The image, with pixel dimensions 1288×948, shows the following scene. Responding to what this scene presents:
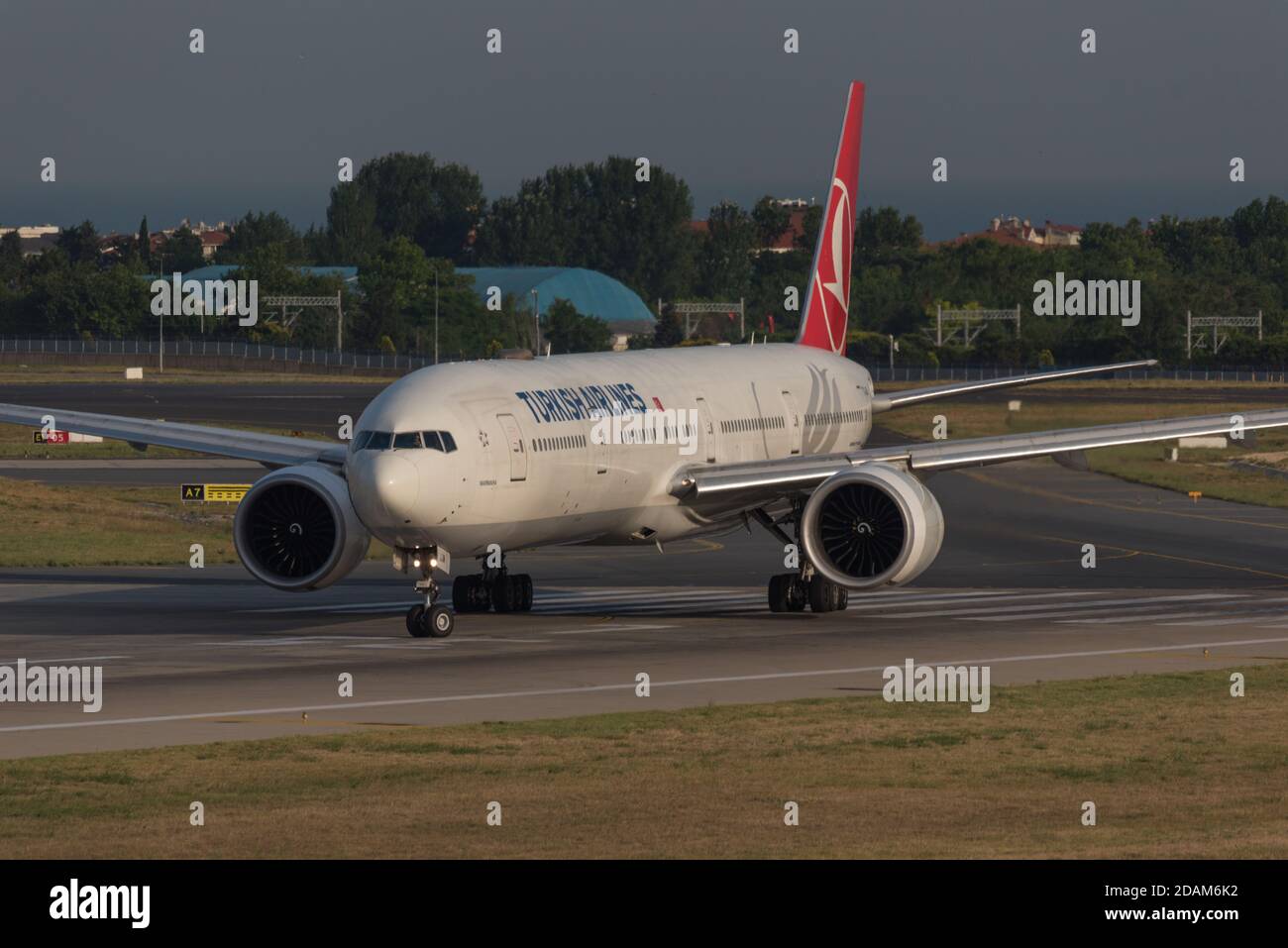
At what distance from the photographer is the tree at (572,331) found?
18500 centimetres

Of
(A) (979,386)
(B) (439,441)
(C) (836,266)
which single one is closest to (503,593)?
(B) (439,441)

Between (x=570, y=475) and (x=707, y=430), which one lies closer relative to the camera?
(x=570, y=475)

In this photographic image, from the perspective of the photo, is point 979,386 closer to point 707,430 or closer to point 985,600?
point 985,600

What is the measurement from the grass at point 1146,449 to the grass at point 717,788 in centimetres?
3394

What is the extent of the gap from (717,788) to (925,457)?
19469mm

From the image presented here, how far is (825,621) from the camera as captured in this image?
130ft

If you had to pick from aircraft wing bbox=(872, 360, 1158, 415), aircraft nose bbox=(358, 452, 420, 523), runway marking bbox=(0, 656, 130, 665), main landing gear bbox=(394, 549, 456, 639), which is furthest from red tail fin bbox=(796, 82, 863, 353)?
runway marking bbox=(0, 656, 130, 665)

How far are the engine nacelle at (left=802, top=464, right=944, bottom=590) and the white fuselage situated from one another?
3887 millimetres

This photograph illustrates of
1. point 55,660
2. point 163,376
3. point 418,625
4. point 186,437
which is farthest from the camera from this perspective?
point 163,376

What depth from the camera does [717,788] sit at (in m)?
21.5

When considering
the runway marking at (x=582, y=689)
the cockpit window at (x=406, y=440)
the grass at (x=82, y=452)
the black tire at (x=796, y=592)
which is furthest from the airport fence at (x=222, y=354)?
the runway marking at (x=582, y=689)

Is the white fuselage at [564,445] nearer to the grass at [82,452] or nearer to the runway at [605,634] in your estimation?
the runway at [605,634]

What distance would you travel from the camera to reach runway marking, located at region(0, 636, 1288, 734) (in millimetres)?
26516

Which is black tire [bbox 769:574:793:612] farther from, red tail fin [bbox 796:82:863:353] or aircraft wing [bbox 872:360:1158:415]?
red tail fin [bbox 796:82:863:353]
